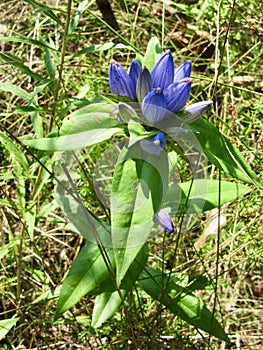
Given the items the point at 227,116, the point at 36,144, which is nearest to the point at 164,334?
the point at 36,144

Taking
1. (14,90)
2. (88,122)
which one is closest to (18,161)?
(14,90)

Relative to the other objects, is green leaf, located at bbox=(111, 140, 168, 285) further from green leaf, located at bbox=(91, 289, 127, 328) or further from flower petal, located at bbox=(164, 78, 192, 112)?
green leaf, located at bbox=(91, 289, 127, 328)

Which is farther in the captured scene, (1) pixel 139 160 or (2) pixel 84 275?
(2) pixel 84 275

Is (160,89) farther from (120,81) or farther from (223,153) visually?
(223,153)

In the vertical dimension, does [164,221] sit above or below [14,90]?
below

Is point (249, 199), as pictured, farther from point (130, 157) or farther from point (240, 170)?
point (130, 157)

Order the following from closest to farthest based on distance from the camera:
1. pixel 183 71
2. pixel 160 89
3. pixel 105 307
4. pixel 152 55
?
1. pixel 160 89
2. pixel 183 71
3. pixel 152 55
4. pixel 105 307
